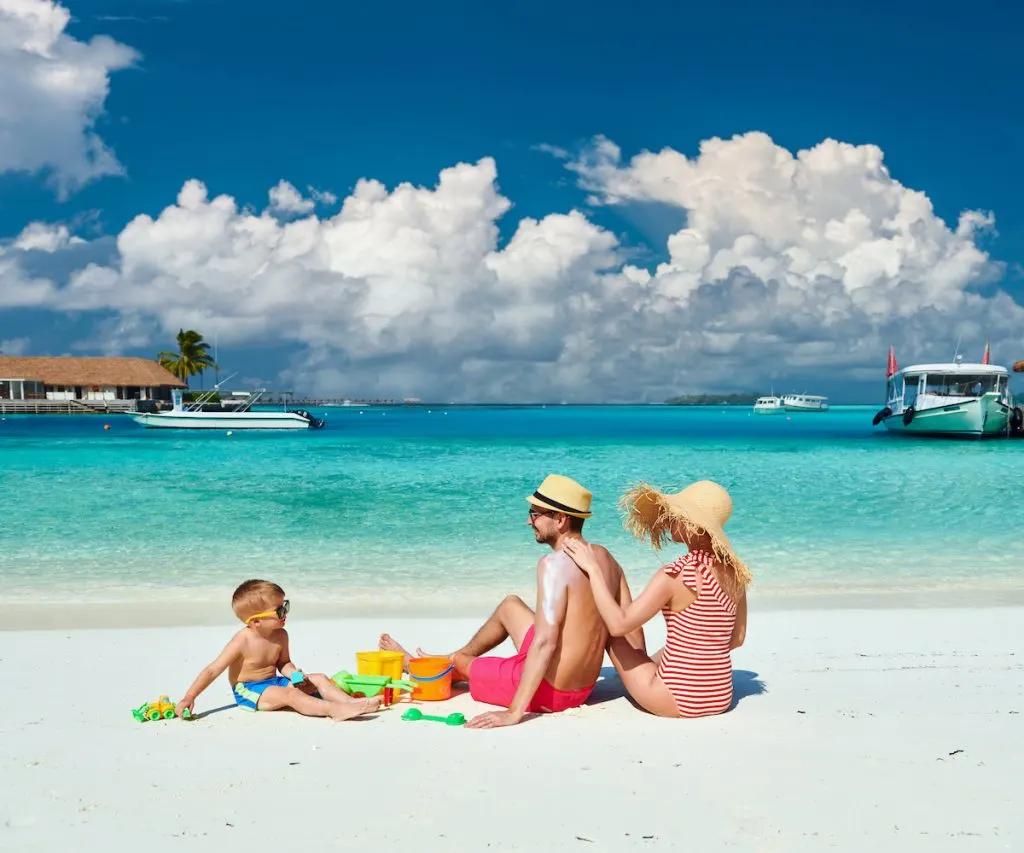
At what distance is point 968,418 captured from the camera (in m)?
41.1

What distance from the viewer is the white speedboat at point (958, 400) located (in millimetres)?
40875

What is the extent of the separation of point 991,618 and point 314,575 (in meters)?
7.33

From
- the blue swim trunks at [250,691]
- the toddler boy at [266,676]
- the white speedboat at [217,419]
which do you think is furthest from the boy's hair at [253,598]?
the white speedboat at [217,419]

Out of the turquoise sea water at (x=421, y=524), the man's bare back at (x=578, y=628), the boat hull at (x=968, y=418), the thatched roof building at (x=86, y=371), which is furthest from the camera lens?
the thatched roof building at (x=86, y=371)

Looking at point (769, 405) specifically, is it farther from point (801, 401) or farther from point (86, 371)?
point (86, 371)

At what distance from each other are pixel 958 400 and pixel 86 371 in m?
79.1

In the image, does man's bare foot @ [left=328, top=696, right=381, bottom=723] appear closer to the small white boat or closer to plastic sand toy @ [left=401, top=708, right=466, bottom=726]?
plastic sand toy @ [left=401, top=708, right=466, bottom=726]

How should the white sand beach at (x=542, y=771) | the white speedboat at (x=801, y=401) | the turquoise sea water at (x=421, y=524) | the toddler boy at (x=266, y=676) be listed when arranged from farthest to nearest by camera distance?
the white speedboat at (x=801, y=401) < the turquoise sea water at (x=421, y=524) < the toddler boy at (x=266, y=676) < the white sand beach at (x=542, y=771)

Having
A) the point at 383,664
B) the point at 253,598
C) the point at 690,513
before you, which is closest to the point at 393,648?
the point at 383,664

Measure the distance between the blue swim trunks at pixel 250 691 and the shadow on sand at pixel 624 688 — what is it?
1794mm

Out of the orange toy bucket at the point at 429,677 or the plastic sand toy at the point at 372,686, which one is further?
the orange toy bucket at the point at 429,677

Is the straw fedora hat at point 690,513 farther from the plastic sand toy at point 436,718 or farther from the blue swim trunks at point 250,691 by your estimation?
the blue swim trunks at point 250,691

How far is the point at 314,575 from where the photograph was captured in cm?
1061

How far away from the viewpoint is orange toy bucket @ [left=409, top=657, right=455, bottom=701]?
4.93 metres
